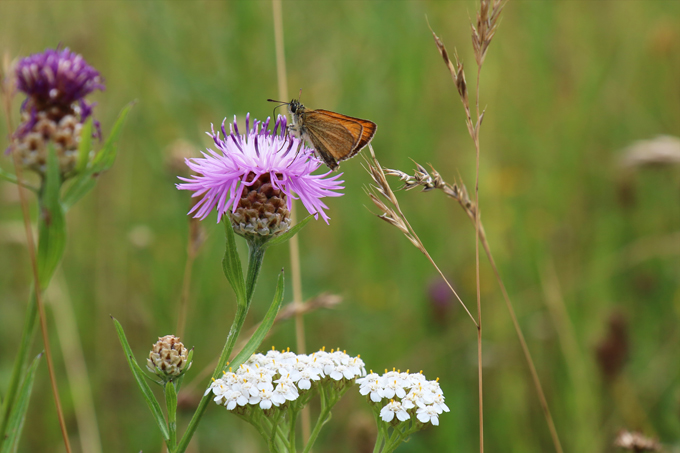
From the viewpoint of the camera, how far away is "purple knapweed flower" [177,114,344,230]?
5.77 ft

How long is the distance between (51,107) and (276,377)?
94 centimetres

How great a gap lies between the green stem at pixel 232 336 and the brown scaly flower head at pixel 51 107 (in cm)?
56

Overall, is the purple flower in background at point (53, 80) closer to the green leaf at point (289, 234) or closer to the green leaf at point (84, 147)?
the green leaf at point (84, 147)

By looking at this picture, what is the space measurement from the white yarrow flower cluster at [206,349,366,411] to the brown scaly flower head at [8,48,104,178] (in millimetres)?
679

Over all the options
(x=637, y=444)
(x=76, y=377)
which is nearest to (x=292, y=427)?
(x=637, y=444)

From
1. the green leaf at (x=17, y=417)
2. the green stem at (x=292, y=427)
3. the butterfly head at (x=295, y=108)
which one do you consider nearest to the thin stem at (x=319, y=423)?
the green stem at (x=292, y=427)

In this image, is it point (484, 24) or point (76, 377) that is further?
point (76, 377)

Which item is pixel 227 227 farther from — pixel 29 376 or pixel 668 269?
pixel 668 269

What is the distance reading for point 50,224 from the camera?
4.16ft

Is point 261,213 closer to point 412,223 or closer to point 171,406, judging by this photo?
point 171,406

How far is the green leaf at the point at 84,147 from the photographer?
1231mm

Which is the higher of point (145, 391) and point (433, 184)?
point (433, 184)

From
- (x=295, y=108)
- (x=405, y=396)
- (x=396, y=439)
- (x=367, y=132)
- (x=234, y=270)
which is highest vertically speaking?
(x=295, y=108)

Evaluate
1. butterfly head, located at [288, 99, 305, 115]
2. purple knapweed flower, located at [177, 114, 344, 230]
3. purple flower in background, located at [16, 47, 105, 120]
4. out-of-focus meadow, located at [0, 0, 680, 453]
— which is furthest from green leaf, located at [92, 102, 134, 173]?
out-of-focus meadow, located at [0, 0, 680, 453]
